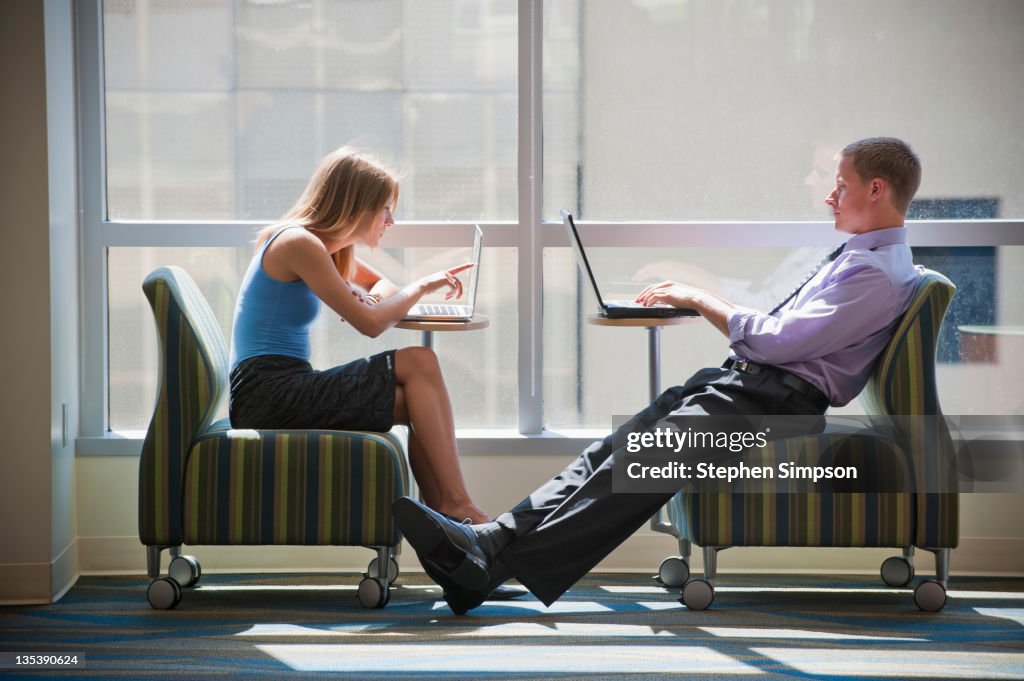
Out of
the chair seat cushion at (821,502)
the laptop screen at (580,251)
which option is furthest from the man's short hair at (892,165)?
the laptop screen at (580,251)

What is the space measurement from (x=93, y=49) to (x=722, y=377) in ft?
7.61

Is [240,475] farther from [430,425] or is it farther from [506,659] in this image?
[506,659]

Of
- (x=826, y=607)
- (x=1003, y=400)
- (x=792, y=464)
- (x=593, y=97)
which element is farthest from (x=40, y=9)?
(x=1003, y=400)

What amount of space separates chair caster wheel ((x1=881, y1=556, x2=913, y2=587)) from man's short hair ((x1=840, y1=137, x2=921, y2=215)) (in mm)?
1056

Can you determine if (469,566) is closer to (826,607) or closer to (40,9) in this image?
(826,607)

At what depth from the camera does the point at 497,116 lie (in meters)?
3.73

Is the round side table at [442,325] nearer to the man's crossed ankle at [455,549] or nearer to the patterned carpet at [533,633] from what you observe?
the man's crossed ankle at [455,549]

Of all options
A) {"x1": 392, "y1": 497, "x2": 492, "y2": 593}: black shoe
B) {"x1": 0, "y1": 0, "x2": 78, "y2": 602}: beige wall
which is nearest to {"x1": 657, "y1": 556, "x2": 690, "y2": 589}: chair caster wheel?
{"x1": 392, "y1": 497, "x2": 492, "y2": 593}: black shoe

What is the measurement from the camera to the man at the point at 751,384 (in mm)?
2787

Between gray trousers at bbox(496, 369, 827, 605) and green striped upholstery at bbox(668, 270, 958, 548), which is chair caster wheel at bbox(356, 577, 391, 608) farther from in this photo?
green striped upholstery at bbox(668, 270, 958, 548)

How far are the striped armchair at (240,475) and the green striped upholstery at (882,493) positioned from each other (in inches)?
34.4

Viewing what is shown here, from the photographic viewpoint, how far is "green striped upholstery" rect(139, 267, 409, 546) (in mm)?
2947

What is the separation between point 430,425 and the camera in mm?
3072

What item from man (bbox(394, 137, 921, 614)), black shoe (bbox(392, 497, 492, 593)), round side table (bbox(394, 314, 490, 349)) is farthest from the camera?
round side table (bbox(394, 314, 490, 349))
